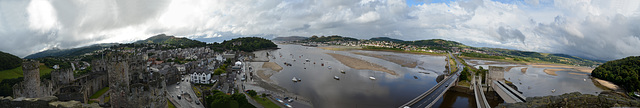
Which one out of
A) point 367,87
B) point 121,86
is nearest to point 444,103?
point 367,87

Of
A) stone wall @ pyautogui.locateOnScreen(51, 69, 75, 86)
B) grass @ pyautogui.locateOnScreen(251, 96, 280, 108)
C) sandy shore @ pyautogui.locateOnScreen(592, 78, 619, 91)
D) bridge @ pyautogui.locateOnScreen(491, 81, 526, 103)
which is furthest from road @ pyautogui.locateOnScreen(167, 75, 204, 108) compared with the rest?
sandy shore @ pyautogui.locateOnScreen(592, 78, 619, 91)

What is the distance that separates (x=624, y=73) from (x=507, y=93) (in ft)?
83.8

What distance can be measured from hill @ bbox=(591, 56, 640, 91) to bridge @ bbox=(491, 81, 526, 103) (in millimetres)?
16518

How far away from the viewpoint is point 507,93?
19.8 m

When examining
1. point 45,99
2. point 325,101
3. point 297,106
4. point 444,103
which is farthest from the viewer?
point 444,103

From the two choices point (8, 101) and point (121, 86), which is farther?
point (121, 86)

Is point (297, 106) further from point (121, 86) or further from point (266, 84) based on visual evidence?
point (121, 86)

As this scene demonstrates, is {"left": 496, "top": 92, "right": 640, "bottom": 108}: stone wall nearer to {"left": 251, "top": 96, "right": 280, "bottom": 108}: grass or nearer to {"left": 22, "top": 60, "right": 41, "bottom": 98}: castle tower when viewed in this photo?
{"left": 251, "top": 96, "right": 280, "bottom": 108}: grass

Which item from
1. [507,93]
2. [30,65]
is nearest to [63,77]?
[30,65]

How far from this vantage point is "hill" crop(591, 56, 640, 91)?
27694 mm

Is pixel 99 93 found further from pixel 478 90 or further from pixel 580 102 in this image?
pixel 478 90

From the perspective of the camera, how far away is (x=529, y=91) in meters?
28.7

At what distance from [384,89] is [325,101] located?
790 cm

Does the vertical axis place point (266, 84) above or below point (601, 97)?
below
